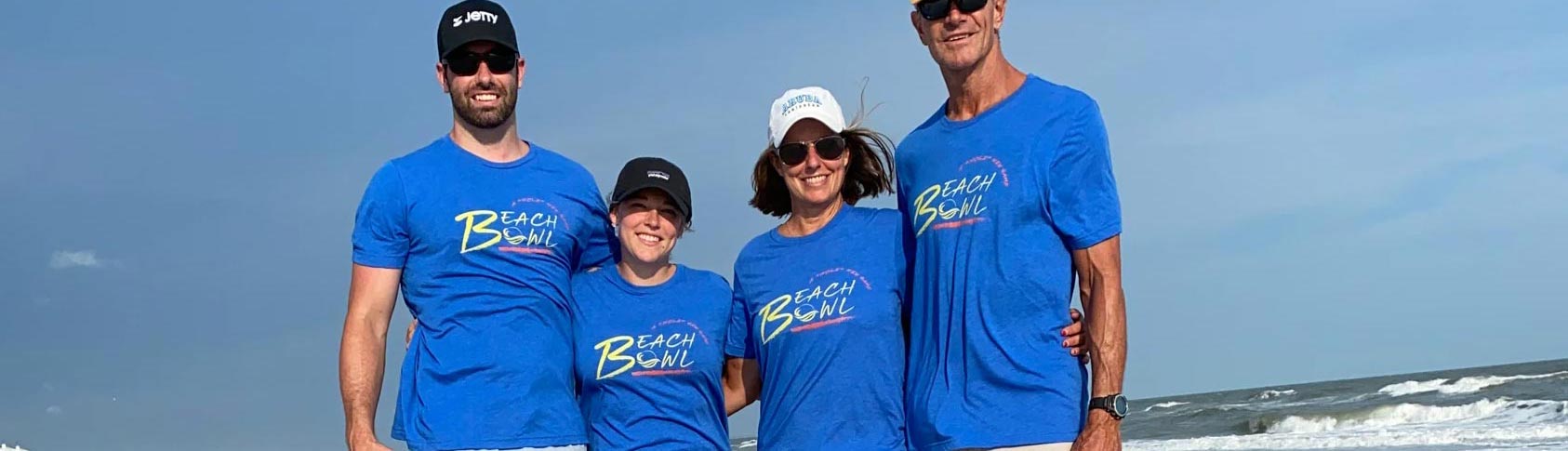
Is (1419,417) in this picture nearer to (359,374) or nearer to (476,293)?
(476,293)

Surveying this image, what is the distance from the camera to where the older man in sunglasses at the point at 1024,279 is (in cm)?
333

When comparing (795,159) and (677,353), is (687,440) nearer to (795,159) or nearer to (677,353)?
(677,353)

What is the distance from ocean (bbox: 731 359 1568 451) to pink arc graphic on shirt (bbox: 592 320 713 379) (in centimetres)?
1434

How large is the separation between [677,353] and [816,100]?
2.74 ft

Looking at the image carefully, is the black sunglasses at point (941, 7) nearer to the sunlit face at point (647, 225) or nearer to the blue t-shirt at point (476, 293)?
the sunlit face at point (647, 225)

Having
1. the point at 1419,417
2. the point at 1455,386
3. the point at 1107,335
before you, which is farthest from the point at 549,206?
the point at 1455,386

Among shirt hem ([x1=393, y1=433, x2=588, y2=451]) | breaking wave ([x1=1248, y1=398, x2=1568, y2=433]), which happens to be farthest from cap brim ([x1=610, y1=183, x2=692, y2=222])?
breaking wave ([x1=1248, y1=398, x2=1568, y2=433])

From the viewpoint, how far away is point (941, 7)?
3562 millimetres

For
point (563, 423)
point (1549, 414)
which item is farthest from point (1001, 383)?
point (1549, 414)

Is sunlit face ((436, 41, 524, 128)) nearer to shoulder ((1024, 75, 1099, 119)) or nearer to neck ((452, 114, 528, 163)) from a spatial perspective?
neck ((452, 114, 528, 163))

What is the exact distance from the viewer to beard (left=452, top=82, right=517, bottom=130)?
3.81 metres

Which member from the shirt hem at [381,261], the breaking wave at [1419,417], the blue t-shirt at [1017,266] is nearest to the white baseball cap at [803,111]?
the blue t-shirt at [1017,266]

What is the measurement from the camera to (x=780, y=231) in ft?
13.0

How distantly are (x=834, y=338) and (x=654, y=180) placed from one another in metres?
0.78
